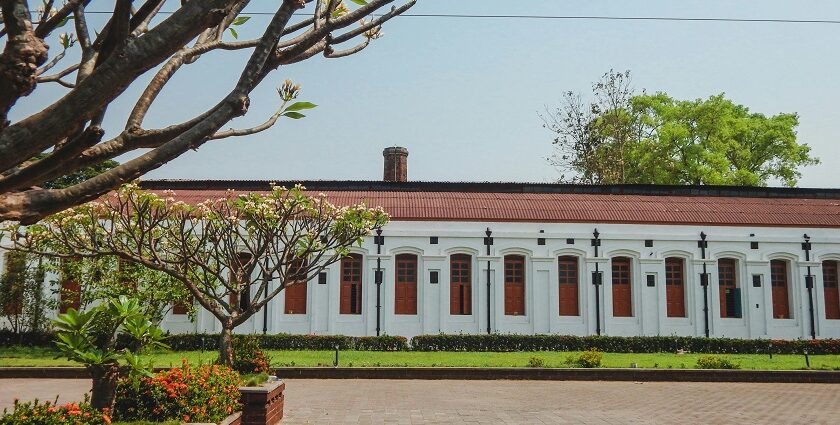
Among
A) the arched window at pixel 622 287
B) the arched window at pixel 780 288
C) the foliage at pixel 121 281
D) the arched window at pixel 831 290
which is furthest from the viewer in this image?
the arched window at pixel 831 290

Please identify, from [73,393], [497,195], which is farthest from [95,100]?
[497,195]

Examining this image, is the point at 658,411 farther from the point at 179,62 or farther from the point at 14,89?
the point at 14,89

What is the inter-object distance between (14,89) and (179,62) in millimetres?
1570

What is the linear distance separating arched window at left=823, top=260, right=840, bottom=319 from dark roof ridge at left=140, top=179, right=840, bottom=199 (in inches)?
147

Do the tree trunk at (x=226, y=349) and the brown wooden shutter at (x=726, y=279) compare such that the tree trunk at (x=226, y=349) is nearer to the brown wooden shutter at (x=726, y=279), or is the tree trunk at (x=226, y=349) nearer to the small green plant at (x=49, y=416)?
the small green plant at (x=49, y=416)

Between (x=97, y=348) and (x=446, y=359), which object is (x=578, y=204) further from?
(x=97, y=348)

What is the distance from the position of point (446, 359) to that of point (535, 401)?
734 cm

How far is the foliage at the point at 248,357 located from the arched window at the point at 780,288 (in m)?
22.2

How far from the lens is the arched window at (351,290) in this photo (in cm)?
2656

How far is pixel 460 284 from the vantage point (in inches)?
1057

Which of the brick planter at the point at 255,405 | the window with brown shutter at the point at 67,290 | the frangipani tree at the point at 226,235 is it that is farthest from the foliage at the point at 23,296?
the brick planter at the point at 255,405

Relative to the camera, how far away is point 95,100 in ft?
11.6

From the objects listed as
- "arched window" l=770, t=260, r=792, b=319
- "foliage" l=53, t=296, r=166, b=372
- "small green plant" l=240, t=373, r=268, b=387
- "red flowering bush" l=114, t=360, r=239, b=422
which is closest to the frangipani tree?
"small green plant" l=240, t=373, r=268, b=387

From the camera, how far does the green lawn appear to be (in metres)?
20.2
